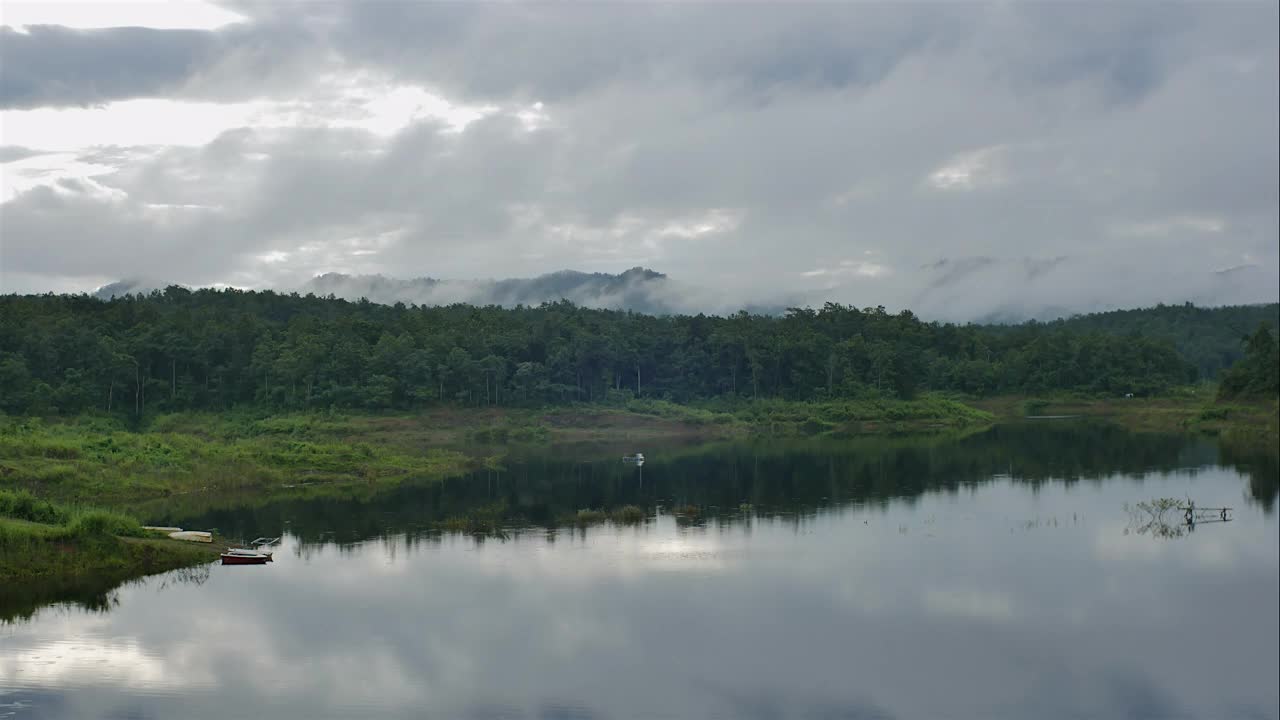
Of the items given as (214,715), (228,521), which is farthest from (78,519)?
(214,715)

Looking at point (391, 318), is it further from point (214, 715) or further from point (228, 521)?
point (214, 715)

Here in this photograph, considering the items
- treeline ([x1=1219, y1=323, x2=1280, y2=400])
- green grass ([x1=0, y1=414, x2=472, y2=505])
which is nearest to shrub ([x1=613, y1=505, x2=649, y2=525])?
green grass ([x1=0, y1=414, x2=472, y2=505])

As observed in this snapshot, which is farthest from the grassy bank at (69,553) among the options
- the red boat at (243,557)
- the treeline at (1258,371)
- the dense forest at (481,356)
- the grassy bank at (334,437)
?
the treeline at (1258,371)

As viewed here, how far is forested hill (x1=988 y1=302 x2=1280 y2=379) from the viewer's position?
136 m

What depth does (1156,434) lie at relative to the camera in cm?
7038

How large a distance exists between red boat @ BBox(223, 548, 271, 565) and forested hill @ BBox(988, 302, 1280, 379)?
115296mm

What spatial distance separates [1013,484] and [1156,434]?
103 ft

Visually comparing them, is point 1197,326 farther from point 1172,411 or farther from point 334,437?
point 334,437

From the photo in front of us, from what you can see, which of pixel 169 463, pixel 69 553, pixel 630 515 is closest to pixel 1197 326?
pixel 630 515

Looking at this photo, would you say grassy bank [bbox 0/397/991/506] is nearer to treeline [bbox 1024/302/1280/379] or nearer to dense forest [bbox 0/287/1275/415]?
dense forest [bbox 0/287/1275/415]

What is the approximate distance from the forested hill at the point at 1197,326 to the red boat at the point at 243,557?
11530 centimetres

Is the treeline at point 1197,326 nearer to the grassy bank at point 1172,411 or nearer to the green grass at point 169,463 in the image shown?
the grassy bank at point 1172,411

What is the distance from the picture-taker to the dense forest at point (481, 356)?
7288cm

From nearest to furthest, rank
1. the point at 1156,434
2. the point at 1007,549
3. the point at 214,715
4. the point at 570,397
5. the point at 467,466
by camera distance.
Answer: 1. the point at 214,715
2. the point at 1007,549
3. the point at 467,466
4. the point at 1156,434
5. the point at 570,397
